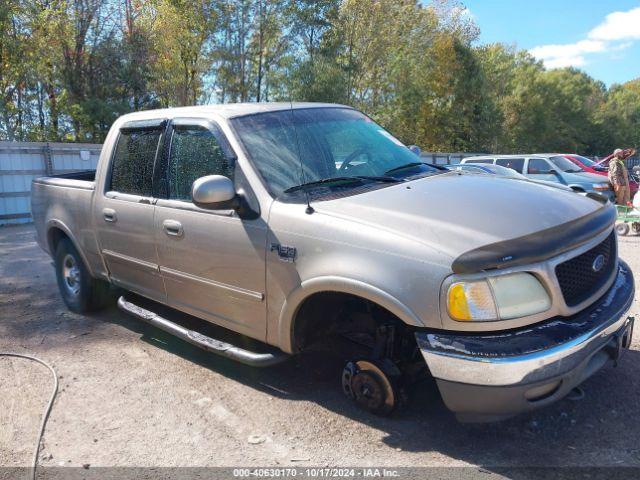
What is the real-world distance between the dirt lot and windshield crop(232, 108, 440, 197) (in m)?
1.46

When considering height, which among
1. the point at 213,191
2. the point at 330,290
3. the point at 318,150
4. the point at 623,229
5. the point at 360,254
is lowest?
the point at 623,229

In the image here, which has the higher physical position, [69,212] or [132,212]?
[132,212]

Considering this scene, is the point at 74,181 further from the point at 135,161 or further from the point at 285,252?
the point at 285,252

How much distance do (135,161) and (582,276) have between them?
349cm

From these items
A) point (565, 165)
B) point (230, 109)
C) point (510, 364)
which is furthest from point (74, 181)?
point (565, 165)

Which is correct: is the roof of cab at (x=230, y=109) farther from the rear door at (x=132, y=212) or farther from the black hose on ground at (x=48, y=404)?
the black hose on ground at (x=48, y=404)

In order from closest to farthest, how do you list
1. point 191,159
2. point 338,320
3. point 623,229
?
1. point 338,320
2. point 191,159
3. point 623,229

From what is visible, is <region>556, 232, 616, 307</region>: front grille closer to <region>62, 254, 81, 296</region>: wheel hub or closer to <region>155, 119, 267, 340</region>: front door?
<region>155, 119, 267, 340</region>: front door

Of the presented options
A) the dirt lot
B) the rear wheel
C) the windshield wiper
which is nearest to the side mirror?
the windshield wiper

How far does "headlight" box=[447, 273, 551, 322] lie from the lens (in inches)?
101

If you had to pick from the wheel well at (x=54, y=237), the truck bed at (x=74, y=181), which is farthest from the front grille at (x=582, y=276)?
the wheel well at (x=54, y=237)

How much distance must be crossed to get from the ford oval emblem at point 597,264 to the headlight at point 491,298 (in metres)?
0.64

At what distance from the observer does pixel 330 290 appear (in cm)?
298

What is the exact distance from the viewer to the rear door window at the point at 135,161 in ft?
14.2
